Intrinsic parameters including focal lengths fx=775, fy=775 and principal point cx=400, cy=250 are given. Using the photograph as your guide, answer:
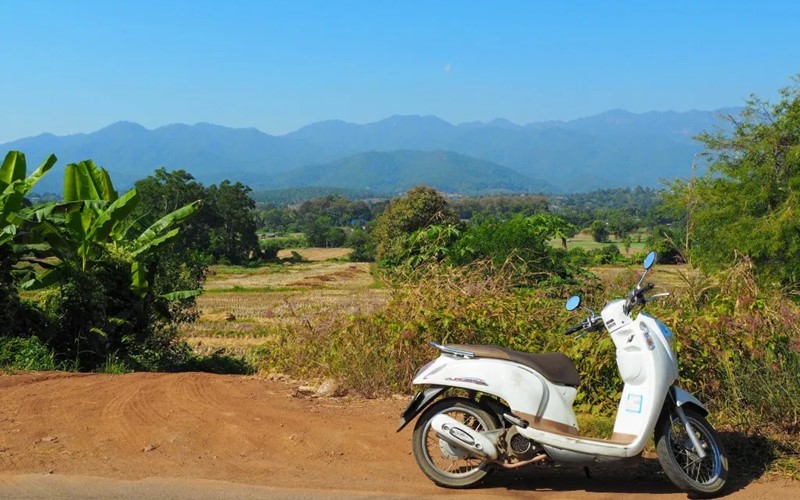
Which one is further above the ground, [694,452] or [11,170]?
[11,170]

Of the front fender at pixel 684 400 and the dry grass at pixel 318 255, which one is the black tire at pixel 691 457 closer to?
the front fender at pixel 684 400

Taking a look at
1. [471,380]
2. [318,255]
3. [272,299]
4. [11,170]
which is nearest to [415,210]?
[272,299]

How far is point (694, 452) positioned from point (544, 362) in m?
1.07

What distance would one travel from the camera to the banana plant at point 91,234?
31.9ft

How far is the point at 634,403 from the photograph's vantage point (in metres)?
4.86

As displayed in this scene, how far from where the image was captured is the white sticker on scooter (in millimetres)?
4820

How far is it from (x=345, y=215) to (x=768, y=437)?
451 ft

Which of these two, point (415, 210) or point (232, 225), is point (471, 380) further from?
point (232, 225)

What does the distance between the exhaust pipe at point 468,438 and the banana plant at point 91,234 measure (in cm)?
634

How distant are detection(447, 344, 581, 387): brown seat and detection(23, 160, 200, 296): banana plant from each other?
20.5 feet

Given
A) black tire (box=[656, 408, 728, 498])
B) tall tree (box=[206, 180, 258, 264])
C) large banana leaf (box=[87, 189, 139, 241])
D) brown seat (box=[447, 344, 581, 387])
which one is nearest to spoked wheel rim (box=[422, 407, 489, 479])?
brown seat (box=[447, 344, 581, 387])

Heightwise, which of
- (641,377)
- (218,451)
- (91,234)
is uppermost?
(91,234)

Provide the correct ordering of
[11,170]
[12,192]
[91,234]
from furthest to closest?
[11,170] < [91,234] < [12,192]

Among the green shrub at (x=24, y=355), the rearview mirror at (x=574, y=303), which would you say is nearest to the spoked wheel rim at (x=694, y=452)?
the rearview mirror at (x=574, y=303)
